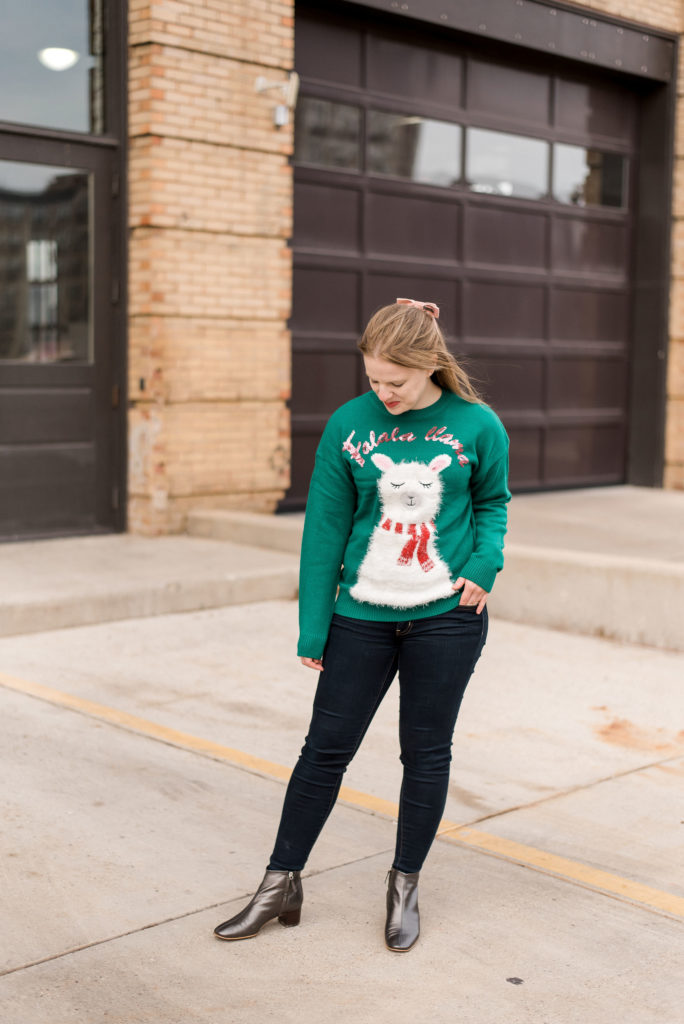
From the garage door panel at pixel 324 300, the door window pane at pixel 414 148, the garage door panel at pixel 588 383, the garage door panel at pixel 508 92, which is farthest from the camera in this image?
the garage door panel at pixel 588 383

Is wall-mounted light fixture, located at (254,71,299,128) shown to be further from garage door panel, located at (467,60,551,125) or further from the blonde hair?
the blonde hair

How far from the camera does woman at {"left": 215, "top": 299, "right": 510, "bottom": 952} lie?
3.43 meters

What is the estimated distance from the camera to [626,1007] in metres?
3.19

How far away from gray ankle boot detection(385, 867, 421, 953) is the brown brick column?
638 cm

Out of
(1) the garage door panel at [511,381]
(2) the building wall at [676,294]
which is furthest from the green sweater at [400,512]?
(2) the building wall at [676,294]

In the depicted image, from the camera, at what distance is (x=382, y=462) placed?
11.3ft

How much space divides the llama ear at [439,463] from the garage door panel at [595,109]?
33.5 feet

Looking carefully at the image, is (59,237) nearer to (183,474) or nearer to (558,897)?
(183,474)

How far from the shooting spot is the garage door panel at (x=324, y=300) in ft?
35.8

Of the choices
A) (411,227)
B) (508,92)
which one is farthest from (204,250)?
(508,92)

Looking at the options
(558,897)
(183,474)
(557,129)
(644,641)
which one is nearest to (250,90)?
(183,474)

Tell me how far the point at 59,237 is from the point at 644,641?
201 inches

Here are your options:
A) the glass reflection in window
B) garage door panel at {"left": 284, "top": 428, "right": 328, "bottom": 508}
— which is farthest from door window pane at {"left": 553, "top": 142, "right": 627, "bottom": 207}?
garage door panel at {"left": 284, "top": 428, "right": 328, "bottom": 508}

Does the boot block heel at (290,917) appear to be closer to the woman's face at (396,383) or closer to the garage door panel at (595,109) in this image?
the woman's face at (396,383)
